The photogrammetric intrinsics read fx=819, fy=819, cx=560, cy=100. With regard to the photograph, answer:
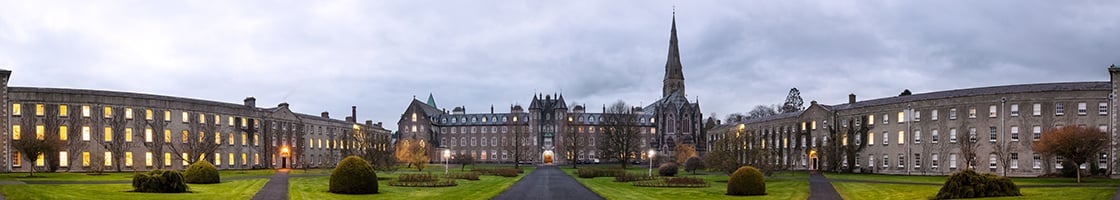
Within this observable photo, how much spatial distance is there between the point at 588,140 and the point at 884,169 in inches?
3215

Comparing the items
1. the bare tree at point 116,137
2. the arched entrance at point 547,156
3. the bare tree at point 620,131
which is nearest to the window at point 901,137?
the bare tree at point 620,131

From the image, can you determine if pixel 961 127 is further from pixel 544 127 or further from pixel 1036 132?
pixel 544 127

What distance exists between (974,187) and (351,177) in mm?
24987

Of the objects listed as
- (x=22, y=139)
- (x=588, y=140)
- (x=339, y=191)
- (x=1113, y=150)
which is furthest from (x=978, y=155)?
(x=588, y=140)

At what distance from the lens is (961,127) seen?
2726 inches

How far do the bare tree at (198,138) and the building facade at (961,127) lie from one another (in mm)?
54045

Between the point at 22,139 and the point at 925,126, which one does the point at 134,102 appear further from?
the point at 925,126

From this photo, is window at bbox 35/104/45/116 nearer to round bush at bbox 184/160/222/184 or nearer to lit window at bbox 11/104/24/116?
lit window at bbox 11/104/24/116

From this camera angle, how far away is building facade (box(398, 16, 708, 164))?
14512 centimetres

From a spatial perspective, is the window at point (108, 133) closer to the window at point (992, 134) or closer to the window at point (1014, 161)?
the window at point (992, 134)

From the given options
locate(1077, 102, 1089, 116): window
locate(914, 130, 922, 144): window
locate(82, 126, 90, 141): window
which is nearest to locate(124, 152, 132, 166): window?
locate(82, 126, 90, 141): window

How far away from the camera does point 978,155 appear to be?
68375mm

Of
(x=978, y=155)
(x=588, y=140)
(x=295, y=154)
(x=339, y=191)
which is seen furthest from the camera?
(x=588, y=140)

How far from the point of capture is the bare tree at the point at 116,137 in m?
71.9
